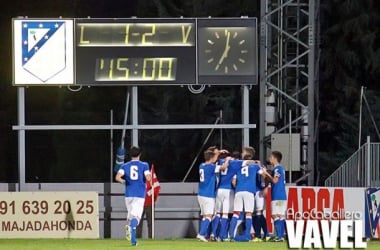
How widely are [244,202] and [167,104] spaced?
44.9 ft

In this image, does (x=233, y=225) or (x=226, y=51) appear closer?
(x=233, y=225)

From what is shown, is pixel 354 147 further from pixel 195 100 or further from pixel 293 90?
pixel 293 90

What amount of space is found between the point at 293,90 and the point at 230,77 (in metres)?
2.60

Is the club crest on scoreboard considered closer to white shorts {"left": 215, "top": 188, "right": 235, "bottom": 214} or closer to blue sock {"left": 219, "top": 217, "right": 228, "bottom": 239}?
white shorts {"left": 215, "top": 188, "right": 235, "bottom": 214}

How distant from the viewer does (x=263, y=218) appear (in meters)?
25.2

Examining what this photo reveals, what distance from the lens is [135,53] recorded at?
26.9 meters

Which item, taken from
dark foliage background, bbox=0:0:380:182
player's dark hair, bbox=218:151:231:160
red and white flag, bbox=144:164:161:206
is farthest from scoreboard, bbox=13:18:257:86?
dark foliage background, bbox=0:0:380:182

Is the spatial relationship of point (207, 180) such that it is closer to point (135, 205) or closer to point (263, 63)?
point (135, 205)

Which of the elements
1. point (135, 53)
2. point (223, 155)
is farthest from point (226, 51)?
point (223, 155)

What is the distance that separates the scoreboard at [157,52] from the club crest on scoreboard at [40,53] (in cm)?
2

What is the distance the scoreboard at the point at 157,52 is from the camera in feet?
87.9

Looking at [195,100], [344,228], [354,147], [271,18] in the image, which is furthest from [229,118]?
[344,228]

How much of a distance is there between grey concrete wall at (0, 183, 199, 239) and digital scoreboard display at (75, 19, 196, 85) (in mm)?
2412

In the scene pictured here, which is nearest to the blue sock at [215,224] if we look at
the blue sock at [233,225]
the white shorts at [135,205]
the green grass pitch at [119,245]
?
the blue sock at [233,225]
